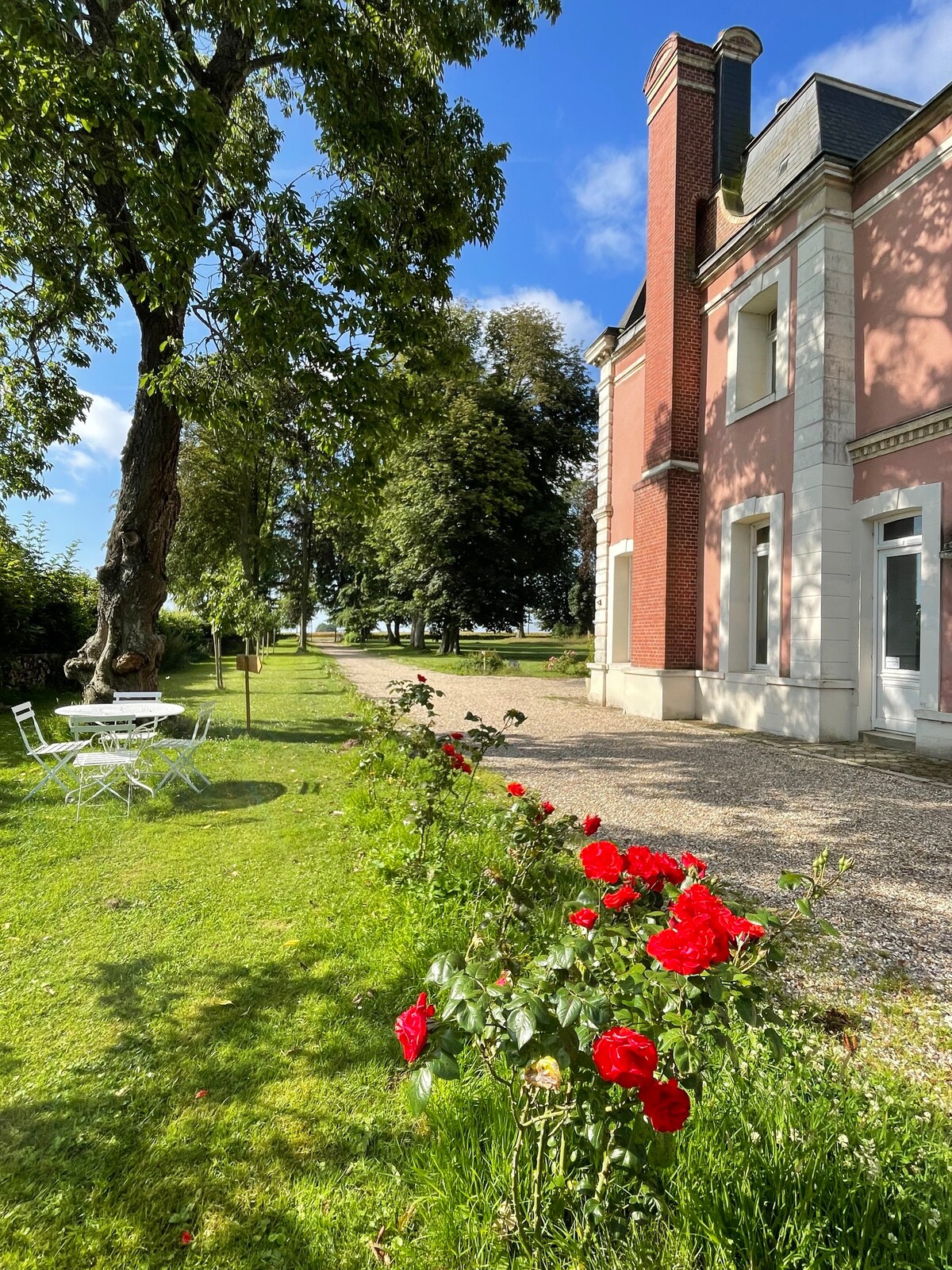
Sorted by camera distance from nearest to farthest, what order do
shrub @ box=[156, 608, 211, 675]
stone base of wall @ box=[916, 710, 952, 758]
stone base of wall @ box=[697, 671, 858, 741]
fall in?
stone base of wall @ box=[916, 710, 952, 758] < stone base of wall @ box=[697, 671, 858, 741] < shrub @ box=[156, 608, 211, 675]

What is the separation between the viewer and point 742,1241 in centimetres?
146

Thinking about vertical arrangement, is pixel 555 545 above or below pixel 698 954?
above

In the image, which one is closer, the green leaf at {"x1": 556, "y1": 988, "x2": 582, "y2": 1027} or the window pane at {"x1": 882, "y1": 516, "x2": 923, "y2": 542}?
the green leaf at {"x1": 556, "y1": 988, "x2": 582, "y2": 1027}

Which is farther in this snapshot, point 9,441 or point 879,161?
point 9,441

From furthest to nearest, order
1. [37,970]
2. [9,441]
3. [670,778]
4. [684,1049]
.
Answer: [9,441]
[670,778]
[37,970]
[684,1049]

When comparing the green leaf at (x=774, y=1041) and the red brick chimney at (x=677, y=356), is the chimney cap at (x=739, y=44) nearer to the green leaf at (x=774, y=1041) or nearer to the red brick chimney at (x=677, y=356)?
the red brick chimney at (x=677, y=356)

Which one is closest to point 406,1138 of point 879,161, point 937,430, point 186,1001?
point 186,1001

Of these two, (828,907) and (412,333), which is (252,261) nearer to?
(412,333)

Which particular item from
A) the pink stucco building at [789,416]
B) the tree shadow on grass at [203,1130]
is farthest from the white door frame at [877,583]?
the tree shadow on grass at [203,1130]

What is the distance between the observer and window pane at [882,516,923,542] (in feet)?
26.3

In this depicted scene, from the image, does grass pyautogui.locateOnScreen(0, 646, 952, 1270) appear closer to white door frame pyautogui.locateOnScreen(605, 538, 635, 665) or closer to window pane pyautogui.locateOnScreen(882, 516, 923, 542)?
window pane pyautogui.locateOnScreen(882, 516, 923, 542)

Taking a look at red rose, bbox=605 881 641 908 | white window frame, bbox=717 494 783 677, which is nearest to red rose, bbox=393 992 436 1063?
red rose, bbox=605 881 641 908

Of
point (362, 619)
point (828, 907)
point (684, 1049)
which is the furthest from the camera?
point (362, 619)

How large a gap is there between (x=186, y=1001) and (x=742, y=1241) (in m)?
2.31
